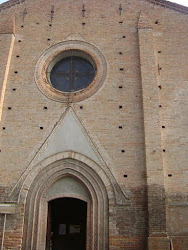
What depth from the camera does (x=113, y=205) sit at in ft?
29.0

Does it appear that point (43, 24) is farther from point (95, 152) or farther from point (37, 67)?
point (95, 152)

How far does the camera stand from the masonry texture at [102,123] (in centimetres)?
875

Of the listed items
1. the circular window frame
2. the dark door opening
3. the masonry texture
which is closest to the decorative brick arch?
the masonry texture

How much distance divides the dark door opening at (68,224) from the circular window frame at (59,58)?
143 inches

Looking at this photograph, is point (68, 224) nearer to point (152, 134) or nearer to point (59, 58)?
point (152, 134)

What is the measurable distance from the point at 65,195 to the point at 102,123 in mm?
2529

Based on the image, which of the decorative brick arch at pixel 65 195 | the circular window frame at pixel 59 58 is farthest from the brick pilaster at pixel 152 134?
the circular window frame at pixel 59 58

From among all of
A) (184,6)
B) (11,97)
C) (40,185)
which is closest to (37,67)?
(11,97)

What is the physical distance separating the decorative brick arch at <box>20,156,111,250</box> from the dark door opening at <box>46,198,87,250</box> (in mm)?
1334

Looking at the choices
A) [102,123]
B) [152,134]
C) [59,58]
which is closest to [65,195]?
[102,123]

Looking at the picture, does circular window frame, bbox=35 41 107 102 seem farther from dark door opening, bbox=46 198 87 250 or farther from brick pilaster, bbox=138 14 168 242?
dark door opening, bbox=46 198 87 250

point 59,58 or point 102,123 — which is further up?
point 59,58

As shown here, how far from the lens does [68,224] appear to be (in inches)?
425

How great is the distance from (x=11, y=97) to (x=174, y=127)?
18.2 ft
